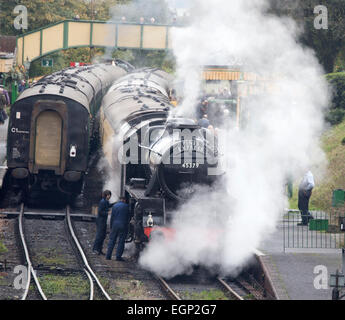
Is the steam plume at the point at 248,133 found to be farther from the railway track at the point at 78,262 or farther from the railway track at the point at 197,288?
the railway track at the point at 78,262

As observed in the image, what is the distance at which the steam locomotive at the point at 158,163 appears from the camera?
552 inches

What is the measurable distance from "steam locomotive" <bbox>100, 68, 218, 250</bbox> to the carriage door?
2.28m

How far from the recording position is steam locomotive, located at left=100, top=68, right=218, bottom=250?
1403 cm

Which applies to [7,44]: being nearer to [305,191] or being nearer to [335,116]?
[335,116]

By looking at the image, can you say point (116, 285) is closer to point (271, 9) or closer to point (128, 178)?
point (128, 178)

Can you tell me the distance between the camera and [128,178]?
16.1m

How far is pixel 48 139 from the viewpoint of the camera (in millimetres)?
19141

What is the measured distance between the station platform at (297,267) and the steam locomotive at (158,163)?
1.82 meters

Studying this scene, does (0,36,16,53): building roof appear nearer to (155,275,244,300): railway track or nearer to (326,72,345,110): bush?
(326,72,345,110): bush

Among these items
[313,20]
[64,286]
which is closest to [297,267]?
[64,286]

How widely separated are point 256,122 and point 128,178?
6.94 m

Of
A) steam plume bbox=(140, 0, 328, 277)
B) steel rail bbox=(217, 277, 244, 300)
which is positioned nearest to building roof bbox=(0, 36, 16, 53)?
steam plume bbox=(140, 0, 328, 277)

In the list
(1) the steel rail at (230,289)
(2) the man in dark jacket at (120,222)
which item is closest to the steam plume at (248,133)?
(1) the steel rail at (230,289)
